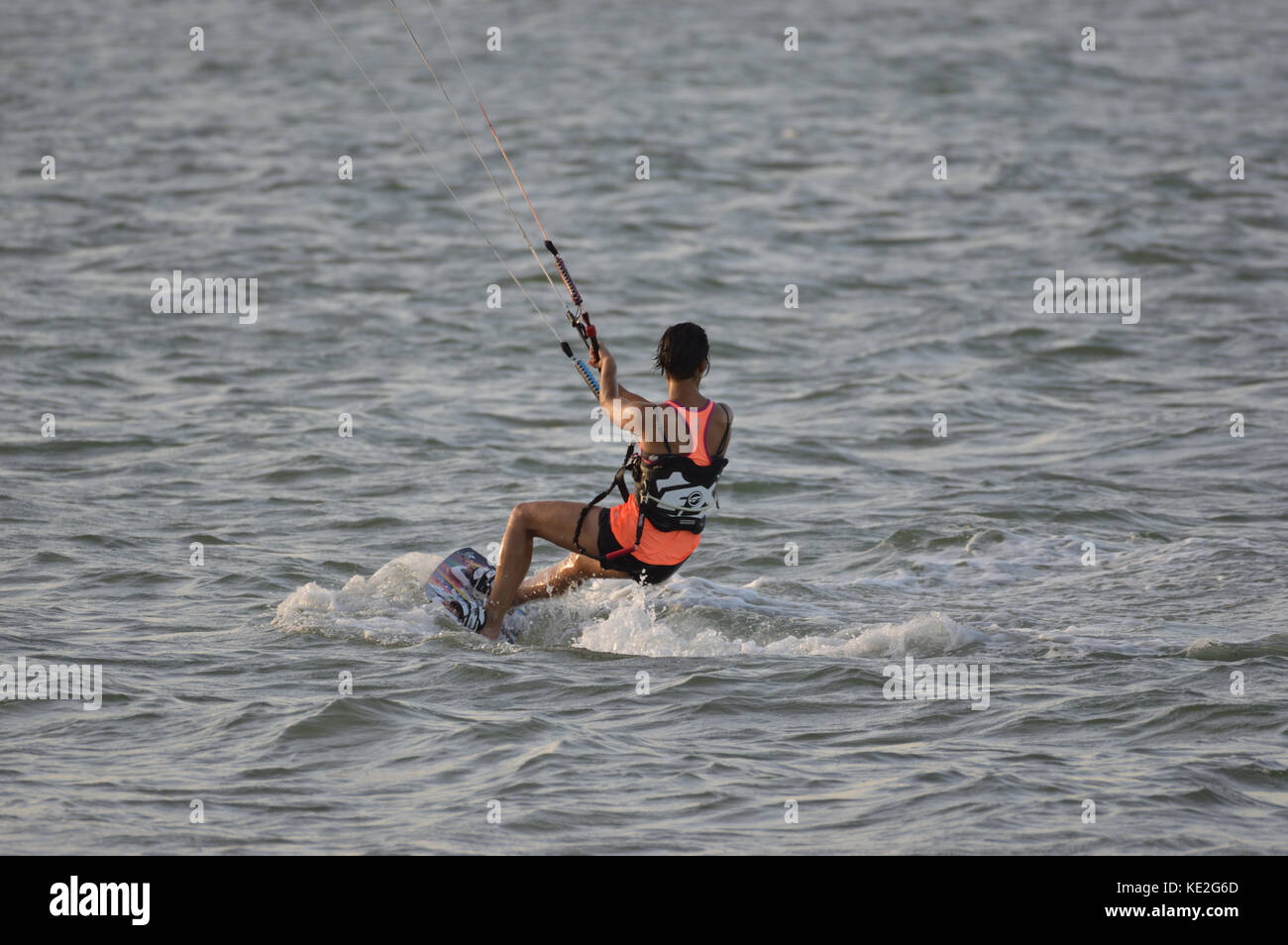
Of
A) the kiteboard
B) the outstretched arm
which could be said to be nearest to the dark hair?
the outstretched arm

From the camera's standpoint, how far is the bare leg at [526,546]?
9031 millimetres

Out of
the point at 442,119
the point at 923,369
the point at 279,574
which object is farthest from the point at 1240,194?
the point at 279,574

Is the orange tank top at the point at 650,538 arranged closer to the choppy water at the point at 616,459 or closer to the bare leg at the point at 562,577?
the bare leg at the point at 562,577

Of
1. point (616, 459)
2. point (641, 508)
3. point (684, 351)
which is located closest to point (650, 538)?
point (641, 508)

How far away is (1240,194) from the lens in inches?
957

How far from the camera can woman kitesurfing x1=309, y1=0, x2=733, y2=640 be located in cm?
847

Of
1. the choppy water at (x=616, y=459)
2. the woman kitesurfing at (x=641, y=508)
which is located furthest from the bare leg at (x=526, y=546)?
the choppy water at (x=616, y=459)

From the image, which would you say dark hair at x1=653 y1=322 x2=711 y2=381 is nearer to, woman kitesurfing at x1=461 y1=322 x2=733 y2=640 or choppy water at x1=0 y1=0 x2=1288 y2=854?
woman kitesurfing at x1=461 y1=322 x2=733 y2=640

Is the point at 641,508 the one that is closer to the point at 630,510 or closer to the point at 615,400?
the point at 630,510

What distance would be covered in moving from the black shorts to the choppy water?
40cm

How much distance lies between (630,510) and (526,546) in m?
0.76

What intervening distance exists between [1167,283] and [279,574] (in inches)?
540
